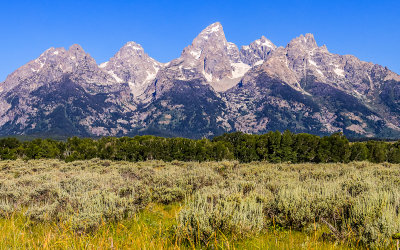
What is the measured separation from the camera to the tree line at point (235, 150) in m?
50.9

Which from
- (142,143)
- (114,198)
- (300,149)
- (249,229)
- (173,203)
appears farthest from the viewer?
(142,143)

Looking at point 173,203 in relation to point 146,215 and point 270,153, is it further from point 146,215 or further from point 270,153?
point 270,153

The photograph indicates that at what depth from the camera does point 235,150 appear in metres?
56.0

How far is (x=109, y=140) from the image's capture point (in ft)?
185

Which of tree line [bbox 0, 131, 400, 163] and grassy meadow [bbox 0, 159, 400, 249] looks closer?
grassy meadow [bbox 0, 159, 400, 249]

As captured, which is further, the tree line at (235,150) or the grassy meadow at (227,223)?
the tree line at (235,150)

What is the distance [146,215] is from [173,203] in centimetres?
281

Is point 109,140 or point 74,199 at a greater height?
point 109,140

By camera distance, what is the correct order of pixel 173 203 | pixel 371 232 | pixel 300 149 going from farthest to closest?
pixel 300 149 < pixel 173 203 < pixel 371 232

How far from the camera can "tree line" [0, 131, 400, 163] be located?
167 ft

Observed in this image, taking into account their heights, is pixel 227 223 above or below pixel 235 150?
below

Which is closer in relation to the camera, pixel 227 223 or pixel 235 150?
pixel 227 223

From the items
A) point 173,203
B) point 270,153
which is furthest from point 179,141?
point 173,203

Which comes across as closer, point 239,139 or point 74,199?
point 74,199
